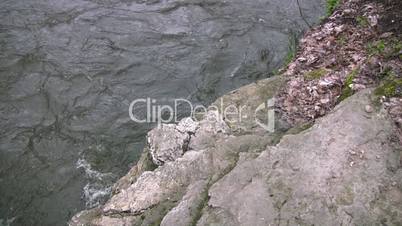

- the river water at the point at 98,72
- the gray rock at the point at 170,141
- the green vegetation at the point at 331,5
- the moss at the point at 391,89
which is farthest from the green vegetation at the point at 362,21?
the gray rock at the point at 170,141

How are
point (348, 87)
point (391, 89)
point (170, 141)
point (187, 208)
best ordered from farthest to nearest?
point (348, 87)
point (170, 141)
point (391, 89)
point (187, 208)

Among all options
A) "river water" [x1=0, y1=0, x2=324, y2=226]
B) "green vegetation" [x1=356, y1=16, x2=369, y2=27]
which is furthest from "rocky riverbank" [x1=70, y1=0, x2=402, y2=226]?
"river water" [x1=0, y1=0, x2=324, y2=226]

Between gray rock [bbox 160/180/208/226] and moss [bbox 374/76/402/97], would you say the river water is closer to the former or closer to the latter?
gray rock [bbox 160/180/208/226]

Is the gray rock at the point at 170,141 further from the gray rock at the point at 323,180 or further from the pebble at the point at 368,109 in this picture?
the pebble at the point at 368,109

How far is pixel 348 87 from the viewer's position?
17.2 feet

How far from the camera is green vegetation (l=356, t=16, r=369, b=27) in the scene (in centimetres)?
635

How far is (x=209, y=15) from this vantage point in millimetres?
8773

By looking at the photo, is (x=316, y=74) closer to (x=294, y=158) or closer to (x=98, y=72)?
(x=294, y=158)

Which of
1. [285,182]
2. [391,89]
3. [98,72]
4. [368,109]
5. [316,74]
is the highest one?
[391,89]

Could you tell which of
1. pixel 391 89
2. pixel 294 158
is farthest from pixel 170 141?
pixel 391 89

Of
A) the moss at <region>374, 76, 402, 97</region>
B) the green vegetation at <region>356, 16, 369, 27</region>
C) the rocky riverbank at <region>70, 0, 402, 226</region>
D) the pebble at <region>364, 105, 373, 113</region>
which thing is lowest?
the rocky riverbank at <region>70, 0, 402, 226</region>

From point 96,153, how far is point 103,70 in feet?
5.75

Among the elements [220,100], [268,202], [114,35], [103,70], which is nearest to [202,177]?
[268,202]

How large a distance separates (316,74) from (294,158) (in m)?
1.87
